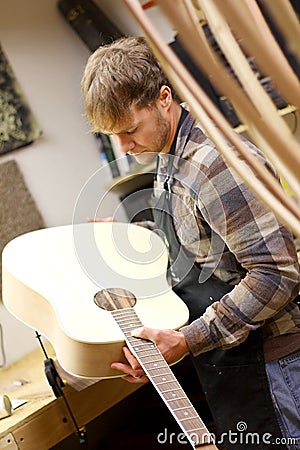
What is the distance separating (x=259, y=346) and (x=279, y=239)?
239mm

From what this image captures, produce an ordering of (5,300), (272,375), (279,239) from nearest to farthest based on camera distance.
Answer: (279,239)
(272,375)
(5,300)

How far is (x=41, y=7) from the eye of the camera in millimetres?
2453

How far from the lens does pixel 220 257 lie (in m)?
1.16

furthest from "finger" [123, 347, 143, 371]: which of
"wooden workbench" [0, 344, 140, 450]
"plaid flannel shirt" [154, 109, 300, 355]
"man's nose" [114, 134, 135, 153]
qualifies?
"wooden workbench" [0, 344, 140, 450]

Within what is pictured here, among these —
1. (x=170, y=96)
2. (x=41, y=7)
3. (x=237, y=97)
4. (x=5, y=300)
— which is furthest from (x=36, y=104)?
(x=237, y=97)

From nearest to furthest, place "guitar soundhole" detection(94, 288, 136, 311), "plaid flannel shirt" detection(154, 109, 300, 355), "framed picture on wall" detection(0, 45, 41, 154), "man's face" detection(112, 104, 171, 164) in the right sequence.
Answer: "plaid flannel shirt" detection(154, 109, 300, 355), "man's face" detection(112, 104, 171, 164), "guitar soundhole" detection(94, 288, 136, 311), "framed picture on wall" detection(0, 45, 41, 154)

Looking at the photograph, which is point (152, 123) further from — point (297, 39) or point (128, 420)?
point (128, 420)

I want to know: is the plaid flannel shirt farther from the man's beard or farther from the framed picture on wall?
the framed picture on wall

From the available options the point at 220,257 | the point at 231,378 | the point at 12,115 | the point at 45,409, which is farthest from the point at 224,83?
the point at 12,115

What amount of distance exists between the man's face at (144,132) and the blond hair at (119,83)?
0.04 ft

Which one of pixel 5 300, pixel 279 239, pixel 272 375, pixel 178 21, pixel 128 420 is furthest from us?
pixel 128 420

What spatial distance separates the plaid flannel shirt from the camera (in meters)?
1.03

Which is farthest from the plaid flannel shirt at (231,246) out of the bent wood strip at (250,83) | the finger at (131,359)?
the bent wood strip at (250,83)

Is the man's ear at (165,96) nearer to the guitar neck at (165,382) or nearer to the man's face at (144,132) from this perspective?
the man's face at (144,132)
